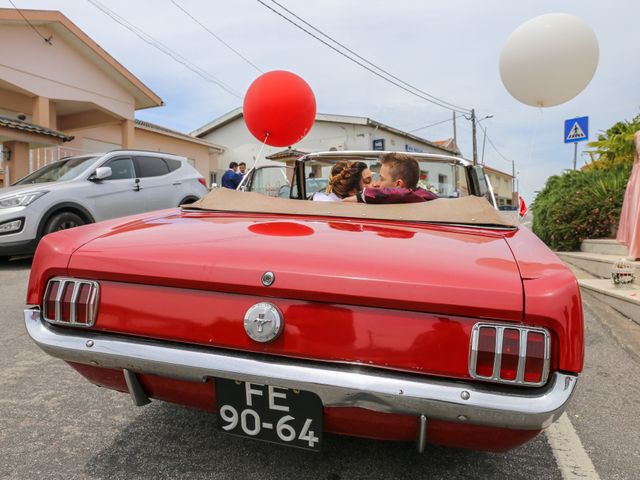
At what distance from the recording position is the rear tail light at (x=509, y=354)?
1283 mm

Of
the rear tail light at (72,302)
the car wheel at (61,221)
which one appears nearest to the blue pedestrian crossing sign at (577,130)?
the car wheel at (61,221)

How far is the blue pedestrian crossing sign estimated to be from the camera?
307 inches

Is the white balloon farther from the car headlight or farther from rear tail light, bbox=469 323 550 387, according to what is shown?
the car headlight

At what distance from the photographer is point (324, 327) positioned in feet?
4.57

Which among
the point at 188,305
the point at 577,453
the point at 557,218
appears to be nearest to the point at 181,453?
the point at 188,305

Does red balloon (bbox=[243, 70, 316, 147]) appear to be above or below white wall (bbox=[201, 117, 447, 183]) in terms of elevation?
below

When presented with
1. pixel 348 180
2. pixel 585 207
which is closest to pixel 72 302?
pixel 348 180

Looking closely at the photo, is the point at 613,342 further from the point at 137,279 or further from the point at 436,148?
the point at 436,148

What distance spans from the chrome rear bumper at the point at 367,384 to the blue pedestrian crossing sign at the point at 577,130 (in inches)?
304

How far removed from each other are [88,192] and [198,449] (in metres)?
5.59

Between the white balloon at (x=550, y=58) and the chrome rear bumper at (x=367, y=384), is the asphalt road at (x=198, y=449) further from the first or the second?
the white balloon at (x=550, y=58)

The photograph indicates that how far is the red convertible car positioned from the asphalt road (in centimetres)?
38

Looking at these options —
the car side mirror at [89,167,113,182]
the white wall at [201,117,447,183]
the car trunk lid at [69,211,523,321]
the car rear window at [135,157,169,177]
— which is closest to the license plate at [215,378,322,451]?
the car trunk lid at [69,211,523,321]

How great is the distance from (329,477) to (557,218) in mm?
7627
